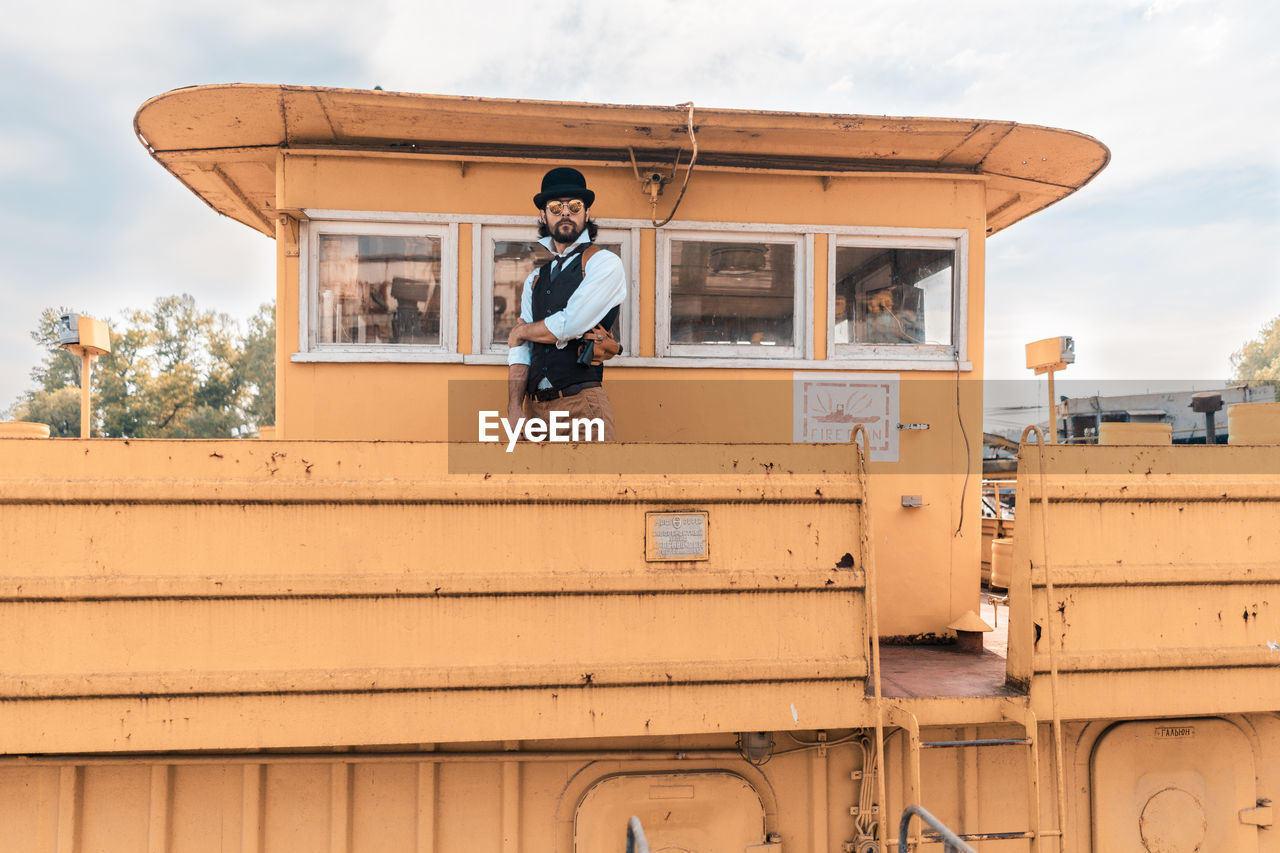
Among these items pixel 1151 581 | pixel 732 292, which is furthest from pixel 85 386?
pixel 1151 581

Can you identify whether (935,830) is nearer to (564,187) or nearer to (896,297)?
(896,297)

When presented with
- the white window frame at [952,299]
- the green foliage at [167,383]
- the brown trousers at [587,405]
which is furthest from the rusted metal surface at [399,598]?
the green foliage at [167,383]

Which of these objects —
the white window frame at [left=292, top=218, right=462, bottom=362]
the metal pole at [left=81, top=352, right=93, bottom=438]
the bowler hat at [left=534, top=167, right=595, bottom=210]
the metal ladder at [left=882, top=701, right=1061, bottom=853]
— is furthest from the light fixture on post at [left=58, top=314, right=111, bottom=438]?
the metal ladder at [left=882, top=701, right=1061, bottom=853]

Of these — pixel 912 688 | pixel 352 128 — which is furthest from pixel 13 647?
pixel 912 688

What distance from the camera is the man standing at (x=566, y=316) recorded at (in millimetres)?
3055

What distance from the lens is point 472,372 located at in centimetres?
346

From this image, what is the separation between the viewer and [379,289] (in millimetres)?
3486

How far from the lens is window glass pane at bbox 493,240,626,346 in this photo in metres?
3.51

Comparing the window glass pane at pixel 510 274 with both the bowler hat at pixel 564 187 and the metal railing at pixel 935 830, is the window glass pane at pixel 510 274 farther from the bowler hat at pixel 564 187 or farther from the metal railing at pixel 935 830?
the metal railing at pixel 935 830

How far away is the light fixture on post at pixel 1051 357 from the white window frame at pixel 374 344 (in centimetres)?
342

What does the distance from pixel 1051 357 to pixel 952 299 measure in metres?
1.26

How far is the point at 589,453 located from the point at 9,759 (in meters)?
2.18

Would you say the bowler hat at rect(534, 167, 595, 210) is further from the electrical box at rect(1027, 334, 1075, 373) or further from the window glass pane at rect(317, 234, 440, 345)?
the electrical box at rect(1027, 334, 1075, 373)

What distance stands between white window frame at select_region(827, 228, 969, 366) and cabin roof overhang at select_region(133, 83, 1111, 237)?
328 millimetres
